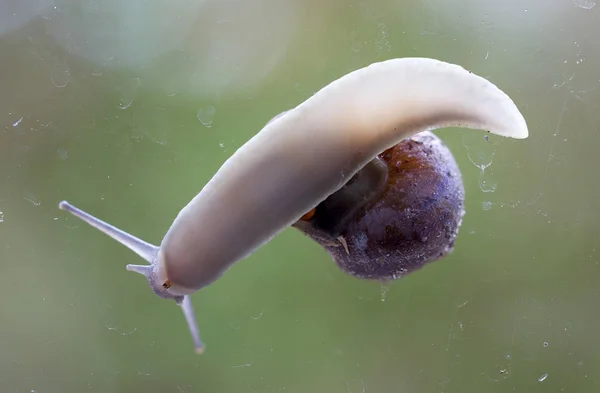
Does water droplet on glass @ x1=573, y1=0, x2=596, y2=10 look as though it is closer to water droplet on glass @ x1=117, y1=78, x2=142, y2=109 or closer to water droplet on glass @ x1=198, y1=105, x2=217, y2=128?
water droplet on glass @ x1=198, y1=105, x2=217, y2=128

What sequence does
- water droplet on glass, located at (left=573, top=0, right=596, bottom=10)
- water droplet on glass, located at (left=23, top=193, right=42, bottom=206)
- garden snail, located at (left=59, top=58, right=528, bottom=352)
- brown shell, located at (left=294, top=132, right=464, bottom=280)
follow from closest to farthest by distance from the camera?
garden snail, located at (left=59, top=58, right=528, bottom=352), brown shell, located at (left=294, top=132, right=464, bottom=280), water droplet on glass, located at (left=573, top=0, right=596, bottom=10), water droplet on glass, located at (left=23, top=193, right=42, bottom=206)

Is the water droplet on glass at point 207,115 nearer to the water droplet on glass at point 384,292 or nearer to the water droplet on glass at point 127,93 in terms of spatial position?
the water droplet on glass at point 127,93

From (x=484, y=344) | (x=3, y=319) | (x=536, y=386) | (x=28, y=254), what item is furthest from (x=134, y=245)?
(x=536, y=386)

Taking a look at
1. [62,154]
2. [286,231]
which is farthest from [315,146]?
[62,154]

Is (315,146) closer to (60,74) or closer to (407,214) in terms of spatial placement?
(407,214)

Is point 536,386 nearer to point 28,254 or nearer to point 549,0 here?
point 549,0

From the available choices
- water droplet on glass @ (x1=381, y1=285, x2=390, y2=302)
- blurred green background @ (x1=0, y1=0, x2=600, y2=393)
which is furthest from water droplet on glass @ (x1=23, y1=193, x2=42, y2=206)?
water droplet on glass @ (x1=381, y1=285, x2=390, y2=302)
